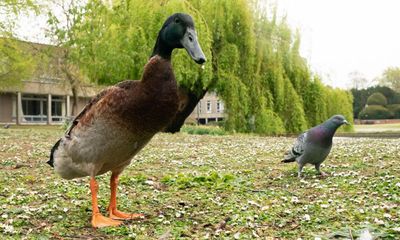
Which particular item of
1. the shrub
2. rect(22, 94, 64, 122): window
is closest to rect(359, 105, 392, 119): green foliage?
the shrub

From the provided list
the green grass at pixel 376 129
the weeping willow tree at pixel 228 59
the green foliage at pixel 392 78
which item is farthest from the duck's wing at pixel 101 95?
the green foliage at pixel 392 78

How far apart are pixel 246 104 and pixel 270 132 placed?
1.94 metres

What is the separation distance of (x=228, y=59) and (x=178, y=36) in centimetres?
1951

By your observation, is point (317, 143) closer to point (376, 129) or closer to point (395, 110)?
point (376, 129)

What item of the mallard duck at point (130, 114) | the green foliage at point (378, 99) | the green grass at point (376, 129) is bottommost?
the green grass at point (376, 129)

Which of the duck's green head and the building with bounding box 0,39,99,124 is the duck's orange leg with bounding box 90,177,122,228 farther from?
the building with bounding box 0,39,99,124

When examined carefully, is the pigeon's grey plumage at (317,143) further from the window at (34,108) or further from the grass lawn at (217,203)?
the window at (34,108)

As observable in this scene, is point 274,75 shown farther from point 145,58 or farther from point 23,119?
point 23,119

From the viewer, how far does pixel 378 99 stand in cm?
6181

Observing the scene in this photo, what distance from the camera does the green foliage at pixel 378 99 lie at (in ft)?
202

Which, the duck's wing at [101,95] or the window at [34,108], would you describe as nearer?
the duck's wing at [101,95]

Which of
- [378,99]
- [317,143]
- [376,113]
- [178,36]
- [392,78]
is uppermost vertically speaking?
[392,78]

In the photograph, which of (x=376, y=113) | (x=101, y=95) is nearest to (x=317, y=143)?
(x=101, y=95)

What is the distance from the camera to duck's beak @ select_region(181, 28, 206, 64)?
13.7ft
